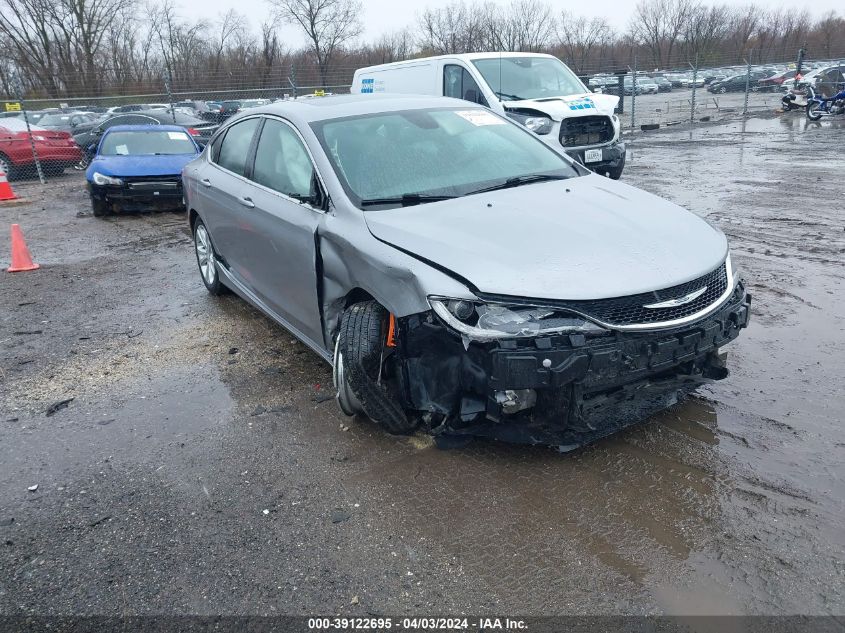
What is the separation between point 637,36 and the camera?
77.9m

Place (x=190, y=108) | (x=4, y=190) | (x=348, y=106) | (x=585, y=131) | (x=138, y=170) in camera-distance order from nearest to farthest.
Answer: (x=348, y=106) < (x=585, y=131) < (x=138, y=170) < (x=4, y=190) < (x=190, y=108)

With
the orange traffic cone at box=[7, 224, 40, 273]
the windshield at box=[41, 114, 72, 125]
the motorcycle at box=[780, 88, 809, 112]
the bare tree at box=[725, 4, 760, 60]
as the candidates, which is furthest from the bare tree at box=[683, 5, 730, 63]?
the orange traffic cone at box=[7, 224, 40, 273]

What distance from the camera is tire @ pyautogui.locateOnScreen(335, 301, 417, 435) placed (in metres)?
3.47

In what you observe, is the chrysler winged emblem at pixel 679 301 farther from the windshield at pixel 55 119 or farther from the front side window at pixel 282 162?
the windshield at pixel 55 119

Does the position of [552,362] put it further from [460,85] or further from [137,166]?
[137,166]

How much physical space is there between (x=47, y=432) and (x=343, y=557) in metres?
2.40

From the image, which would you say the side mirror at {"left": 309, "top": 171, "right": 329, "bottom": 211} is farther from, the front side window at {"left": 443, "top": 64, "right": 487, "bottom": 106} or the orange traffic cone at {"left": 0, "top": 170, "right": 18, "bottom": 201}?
the orange traffic cone at {"left": 0, "top": 170, "right": 18, "bottom": 201}

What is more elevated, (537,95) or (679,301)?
(537,95)

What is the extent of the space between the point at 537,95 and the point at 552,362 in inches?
383

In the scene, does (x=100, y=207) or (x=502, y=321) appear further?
(x=100, y=207)

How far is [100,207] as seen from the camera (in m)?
11.9

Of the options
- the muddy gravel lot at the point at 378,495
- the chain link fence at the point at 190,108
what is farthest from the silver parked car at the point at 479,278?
the chain link fence at the point at 190,108

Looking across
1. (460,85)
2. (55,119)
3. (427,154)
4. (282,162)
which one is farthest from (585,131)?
(55,119)

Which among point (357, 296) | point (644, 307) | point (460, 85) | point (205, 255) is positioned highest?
point (460, 85)
